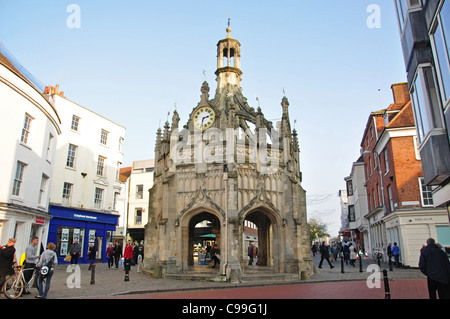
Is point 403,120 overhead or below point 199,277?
overhead

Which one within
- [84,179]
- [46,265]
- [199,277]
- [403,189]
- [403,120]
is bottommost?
[199,277]

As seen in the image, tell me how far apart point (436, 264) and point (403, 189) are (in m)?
17.0

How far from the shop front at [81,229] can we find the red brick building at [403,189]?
2335 centimetres

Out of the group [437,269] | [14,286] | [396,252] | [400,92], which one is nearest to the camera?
[437,269]

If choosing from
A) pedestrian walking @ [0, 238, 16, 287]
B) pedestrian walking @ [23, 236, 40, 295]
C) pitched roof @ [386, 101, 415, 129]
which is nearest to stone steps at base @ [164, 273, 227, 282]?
pedestrian walking @ [23, 236, 40, 295]

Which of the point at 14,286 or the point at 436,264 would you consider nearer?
the point at 436,264

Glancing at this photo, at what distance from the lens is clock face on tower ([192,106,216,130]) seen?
61.6ft

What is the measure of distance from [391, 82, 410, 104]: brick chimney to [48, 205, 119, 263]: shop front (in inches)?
1073

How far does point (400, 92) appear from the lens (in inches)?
1144

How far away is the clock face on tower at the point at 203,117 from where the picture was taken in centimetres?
1878

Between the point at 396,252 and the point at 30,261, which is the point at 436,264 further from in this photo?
the point at 396,252

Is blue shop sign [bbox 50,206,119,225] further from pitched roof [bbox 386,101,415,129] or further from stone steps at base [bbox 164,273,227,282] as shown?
pitched roof [bbox 386,101,415,129]

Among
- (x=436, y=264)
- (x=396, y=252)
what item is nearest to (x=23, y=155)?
(x=436, y=264)

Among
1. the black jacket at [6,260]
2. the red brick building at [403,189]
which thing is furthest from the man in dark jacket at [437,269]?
the red brick building at [403,189]
